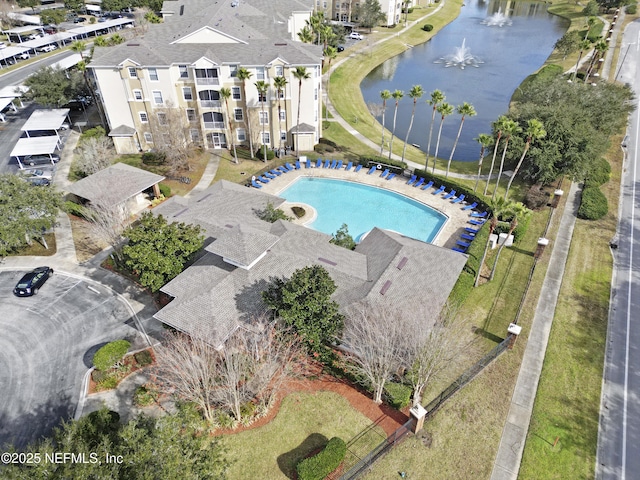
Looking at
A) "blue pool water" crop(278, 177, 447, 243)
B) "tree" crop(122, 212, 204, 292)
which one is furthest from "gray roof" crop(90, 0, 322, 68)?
"tree" crop(122, 212, 204, 292)

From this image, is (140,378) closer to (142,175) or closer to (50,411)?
(50,411)

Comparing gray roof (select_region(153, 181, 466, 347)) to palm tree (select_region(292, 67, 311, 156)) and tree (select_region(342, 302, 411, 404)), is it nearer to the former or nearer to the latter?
tree (select_region(342, 302, 411, 404))

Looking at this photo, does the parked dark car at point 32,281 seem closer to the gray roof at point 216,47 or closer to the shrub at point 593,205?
the gray roof at point 216,47

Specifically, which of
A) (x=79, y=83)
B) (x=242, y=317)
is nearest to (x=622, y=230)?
(x=242, y=317)

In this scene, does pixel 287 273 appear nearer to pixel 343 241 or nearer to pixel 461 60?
pixel 343 241

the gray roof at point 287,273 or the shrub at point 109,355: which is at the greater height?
the gray roof at point 287,273

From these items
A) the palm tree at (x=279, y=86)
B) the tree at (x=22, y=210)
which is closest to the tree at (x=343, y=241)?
the palm tree at (x=279, y=86)
